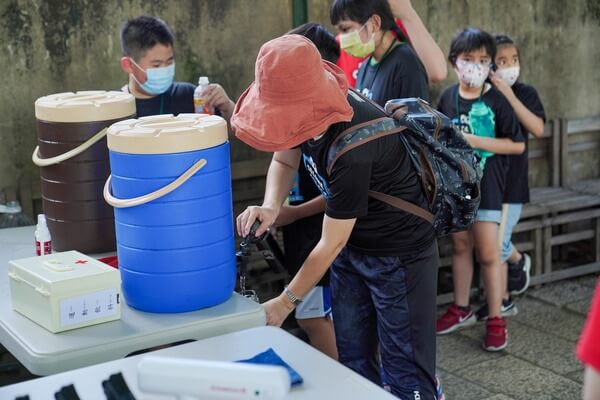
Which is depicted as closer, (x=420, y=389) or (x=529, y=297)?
(x=420, y=389)

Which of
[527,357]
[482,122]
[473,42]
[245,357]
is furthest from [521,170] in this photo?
[245,357]

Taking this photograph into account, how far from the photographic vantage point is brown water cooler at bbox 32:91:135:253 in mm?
2738

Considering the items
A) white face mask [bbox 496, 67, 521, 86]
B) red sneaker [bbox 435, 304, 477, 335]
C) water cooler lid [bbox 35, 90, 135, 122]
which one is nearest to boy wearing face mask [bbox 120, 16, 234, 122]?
water cooler lid [bbox 35, 90, 135, 122]

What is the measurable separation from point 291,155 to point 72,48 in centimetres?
200

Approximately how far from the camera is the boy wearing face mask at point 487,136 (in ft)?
14.9

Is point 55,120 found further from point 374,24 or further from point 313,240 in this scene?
point 374,24

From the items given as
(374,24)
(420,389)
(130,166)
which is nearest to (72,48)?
(374,24)

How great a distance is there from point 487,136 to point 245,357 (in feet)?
9.57

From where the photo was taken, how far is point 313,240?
3527mm

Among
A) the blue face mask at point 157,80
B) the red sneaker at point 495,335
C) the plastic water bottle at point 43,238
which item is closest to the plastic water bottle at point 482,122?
the red sneaker at point 495,335

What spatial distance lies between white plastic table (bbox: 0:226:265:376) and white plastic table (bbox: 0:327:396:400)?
0.23 feet

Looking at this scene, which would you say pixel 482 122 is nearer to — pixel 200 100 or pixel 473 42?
pixel 473 42

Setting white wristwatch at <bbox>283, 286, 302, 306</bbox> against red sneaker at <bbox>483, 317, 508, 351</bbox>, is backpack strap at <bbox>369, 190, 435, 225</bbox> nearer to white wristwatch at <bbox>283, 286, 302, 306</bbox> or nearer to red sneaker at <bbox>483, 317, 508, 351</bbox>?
white wristwatch at <bbox>283, 286, 302, 306</bbox>

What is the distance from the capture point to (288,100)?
228cm
